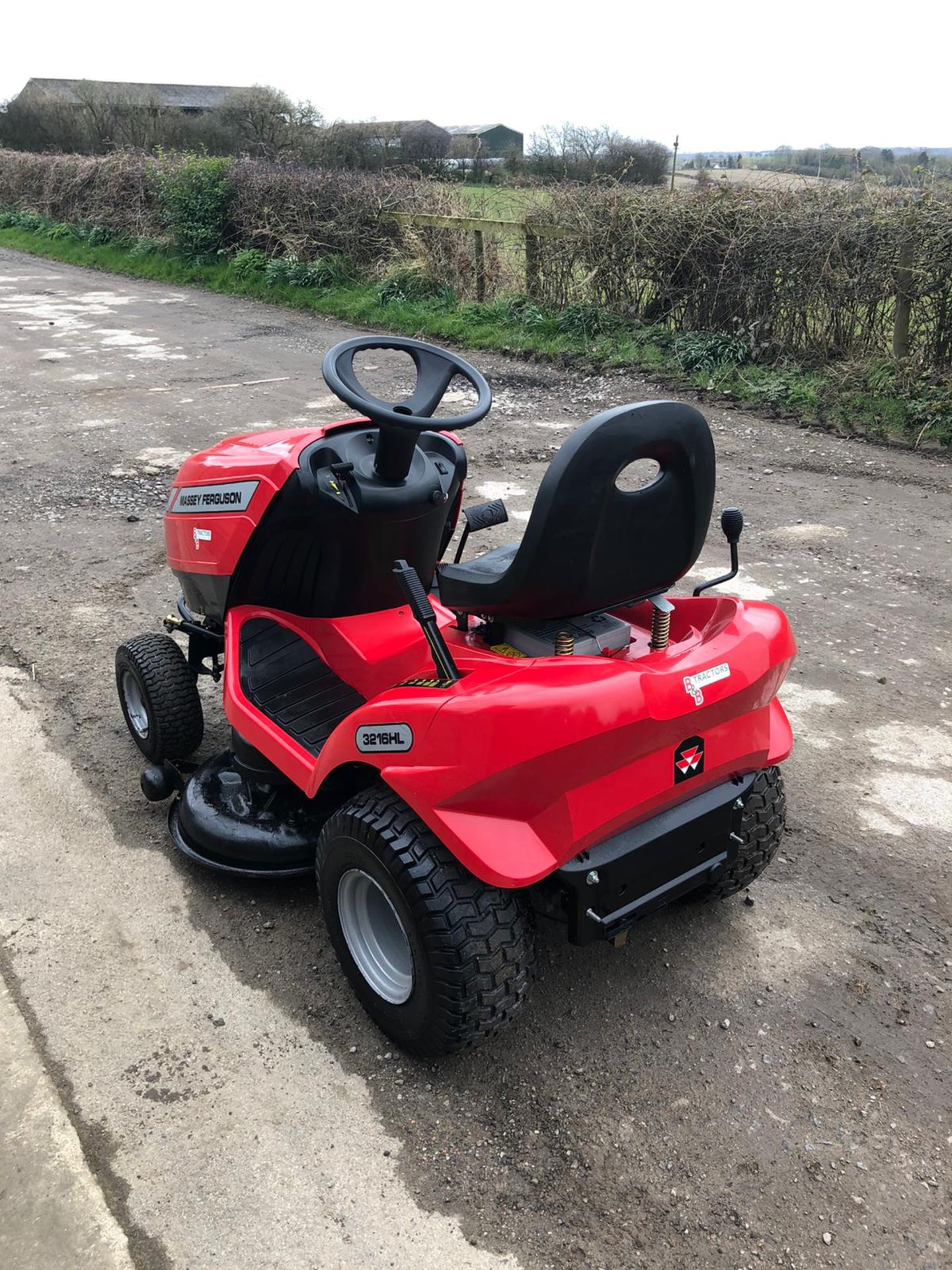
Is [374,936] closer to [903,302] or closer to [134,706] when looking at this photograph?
[134,706]

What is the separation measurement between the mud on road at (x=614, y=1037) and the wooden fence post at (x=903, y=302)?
408cm

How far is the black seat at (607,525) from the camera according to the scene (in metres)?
2.00

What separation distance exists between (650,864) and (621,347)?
825 cm

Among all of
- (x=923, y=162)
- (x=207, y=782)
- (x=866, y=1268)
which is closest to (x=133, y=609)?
(x=207, y=782)

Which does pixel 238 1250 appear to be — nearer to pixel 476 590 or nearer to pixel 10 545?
pixel 476 590

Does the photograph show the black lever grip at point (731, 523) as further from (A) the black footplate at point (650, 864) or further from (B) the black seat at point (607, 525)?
(A) the black footplate at point (650, 864)

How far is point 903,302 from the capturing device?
25.9 feet

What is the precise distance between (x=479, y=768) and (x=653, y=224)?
8948 millimetres

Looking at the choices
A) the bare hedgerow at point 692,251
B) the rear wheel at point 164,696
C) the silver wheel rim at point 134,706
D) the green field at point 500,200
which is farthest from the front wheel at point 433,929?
the green field at point 500,200

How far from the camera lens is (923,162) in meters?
7.88

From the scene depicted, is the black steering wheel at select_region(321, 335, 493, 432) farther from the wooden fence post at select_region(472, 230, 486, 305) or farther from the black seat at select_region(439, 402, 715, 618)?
the wooden fence post at select_region(472, 230, 486, 305)

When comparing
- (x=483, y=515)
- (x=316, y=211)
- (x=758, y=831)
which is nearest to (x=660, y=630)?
(x=758, y=831)

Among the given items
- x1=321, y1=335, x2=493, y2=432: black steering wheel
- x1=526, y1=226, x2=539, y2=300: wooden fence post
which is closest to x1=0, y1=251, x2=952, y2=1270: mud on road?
x1=321, y1=335, x2=493, y2=432: black steering wheel

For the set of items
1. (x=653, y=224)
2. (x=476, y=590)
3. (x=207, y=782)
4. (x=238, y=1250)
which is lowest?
(x=238, y=1250)
